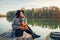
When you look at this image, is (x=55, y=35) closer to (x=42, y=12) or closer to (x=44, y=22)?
(x=44, y=22)

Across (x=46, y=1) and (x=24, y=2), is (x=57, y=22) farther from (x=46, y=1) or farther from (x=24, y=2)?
(x=24, y=2)

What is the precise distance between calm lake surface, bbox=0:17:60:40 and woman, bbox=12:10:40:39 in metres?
0.04

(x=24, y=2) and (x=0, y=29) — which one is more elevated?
(x=24, y=2)

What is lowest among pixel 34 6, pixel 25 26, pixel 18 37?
pixel 18 37

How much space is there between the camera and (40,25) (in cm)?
152

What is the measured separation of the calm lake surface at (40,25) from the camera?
150 cm

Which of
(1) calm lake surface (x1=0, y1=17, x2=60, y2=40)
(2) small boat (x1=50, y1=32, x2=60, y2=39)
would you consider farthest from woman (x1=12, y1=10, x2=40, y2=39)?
(2) small boat (x1=50, y1=32, x2=60, y2=39)

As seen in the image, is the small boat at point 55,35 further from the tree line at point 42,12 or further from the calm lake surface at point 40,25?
the tree line at point 42,12

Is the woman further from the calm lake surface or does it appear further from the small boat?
the small boat

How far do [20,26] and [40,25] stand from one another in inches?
8.9

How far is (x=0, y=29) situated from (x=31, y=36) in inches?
14.2

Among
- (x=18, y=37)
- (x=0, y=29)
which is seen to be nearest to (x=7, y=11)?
(x=0, y=29)

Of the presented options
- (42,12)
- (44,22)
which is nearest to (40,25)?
(44,22)

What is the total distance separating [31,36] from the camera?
1.51 metres
